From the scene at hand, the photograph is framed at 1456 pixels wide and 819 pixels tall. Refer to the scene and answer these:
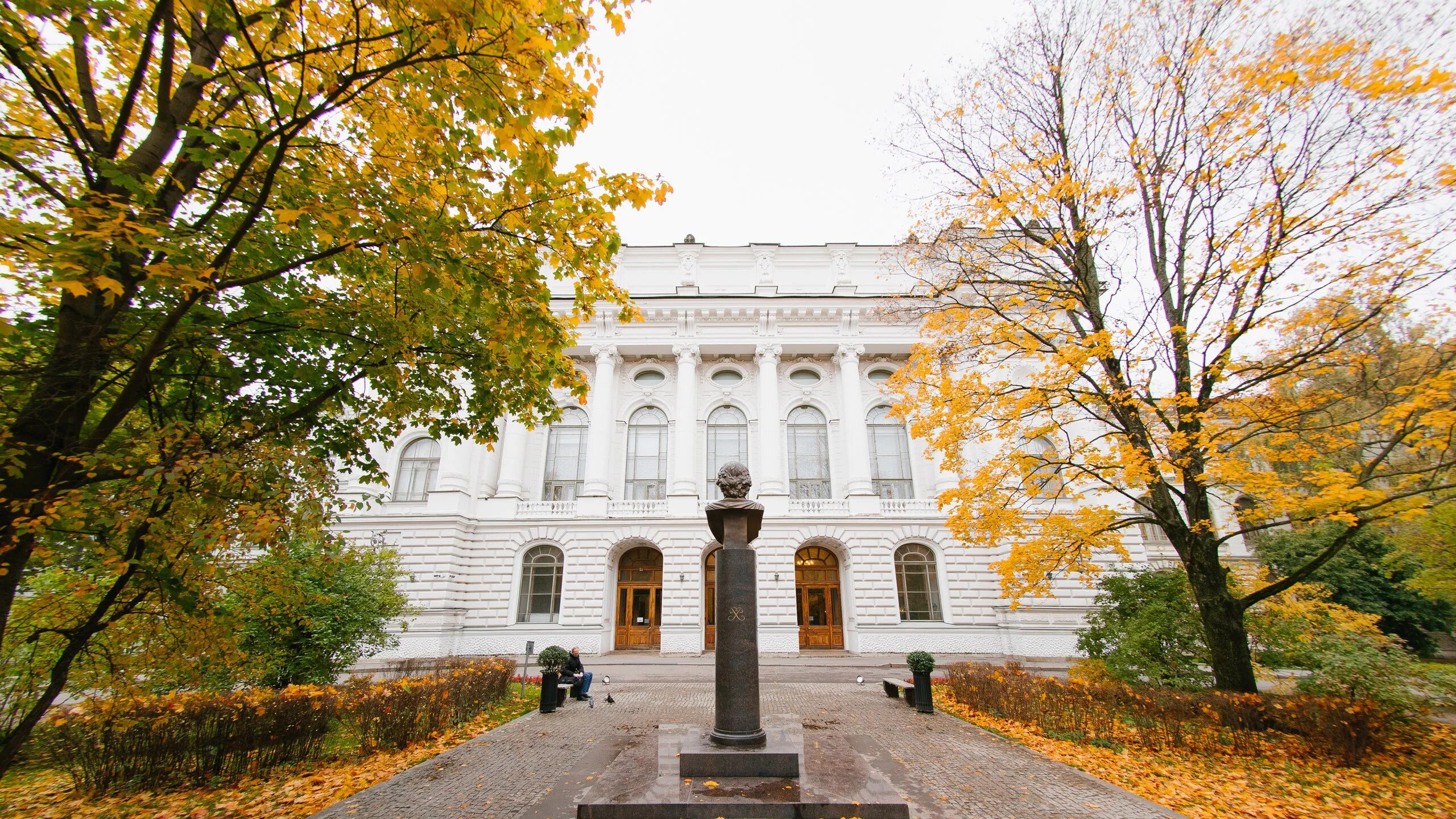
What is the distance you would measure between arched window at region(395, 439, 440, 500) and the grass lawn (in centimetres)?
1743

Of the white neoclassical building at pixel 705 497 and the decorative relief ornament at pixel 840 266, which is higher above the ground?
the decorative relief ornament at pixel 840 266

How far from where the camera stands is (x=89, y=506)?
380 centimetres

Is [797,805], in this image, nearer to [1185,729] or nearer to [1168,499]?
[1185,729]

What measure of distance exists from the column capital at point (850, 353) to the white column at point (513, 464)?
14.6 metres

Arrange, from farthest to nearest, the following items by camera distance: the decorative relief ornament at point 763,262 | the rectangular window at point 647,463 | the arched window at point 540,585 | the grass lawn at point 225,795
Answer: the decorative relief ornament at point 763,262
the rectangular window at point 647,463
the arched window at point 540,585
the grass lawn at point 225,795

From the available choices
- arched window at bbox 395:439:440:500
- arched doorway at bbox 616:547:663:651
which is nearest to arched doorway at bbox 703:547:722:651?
arched doorway at bbox 616:547:663:651

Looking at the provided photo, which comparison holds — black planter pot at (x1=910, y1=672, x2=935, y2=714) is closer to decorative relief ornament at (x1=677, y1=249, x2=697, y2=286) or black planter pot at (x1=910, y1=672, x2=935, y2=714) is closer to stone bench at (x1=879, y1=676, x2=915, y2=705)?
stone bench at (x1=879, y1=676, x2=915, y2=705)

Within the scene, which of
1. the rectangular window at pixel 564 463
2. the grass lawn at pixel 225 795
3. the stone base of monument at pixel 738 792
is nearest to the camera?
the stone base of monument at pixel 738 792

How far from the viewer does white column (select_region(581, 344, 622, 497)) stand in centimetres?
2414

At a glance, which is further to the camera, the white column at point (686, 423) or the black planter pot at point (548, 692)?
the white column at point (686, 423)

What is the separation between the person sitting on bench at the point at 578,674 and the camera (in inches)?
475

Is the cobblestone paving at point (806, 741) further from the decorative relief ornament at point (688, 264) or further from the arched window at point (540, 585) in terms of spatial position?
the decorative relief ornament at point (688, 264)

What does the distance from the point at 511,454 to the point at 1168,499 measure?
73.5ft

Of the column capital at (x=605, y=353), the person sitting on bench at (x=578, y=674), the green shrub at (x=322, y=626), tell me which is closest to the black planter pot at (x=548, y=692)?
the person sitting on bench at (x=578, y=674)
